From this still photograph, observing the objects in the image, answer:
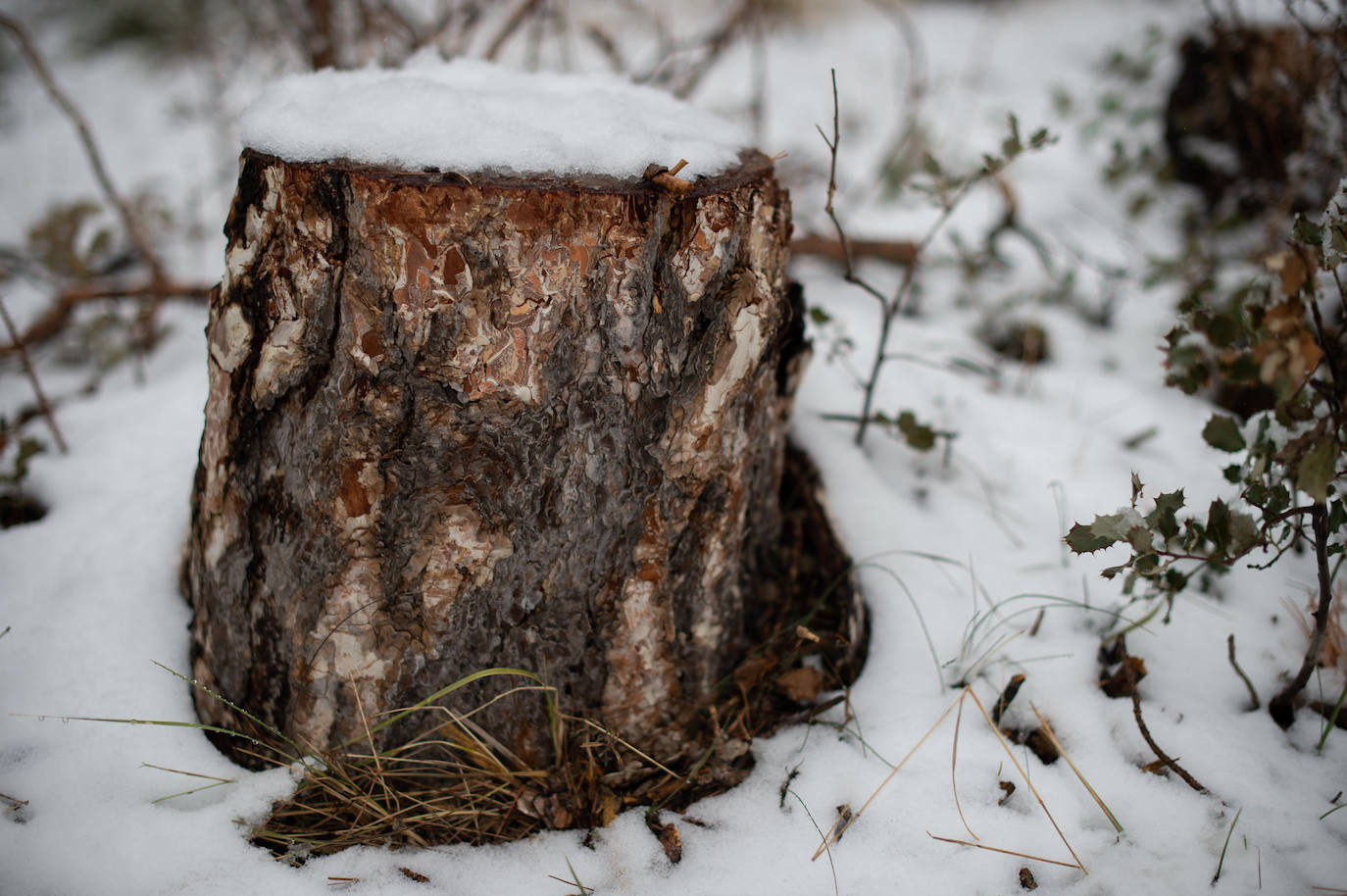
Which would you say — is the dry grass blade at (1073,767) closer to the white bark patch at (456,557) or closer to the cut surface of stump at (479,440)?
the cut surface of stump at (479,440)

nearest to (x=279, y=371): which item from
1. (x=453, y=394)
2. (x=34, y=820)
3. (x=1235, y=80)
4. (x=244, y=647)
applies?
(x=453, y=394)

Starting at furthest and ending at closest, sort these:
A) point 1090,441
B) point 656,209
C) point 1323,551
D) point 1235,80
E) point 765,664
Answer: point 1235,80, point 1090,441, point 765,664, point 1323,551, point 656,209

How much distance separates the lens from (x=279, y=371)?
108cm

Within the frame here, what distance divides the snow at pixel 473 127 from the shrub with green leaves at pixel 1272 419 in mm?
760

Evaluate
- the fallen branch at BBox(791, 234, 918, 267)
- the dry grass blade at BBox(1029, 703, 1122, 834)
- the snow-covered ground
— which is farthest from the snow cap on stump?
the fallen branch at BBox(791, 234, 918, 267)

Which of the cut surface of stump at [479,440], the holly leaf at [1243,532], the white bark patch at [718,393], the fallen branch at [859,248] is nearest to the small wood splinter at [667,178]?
the cut surface of stump at [479,440]

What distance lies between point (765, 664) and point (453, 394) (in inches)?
30.4

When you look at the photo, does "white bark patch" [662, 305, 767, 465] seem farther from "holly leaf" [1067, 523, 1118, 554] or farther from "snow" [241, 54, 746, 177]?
A: "holly leaf" [1067, 523, 1118, 554]

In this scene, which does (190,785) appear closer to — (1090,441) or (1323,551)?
(1323,551)

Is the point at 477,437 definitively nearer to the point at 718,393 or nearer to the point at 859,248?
the point at 718,393

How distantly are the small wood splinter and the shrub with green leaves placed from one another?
73 cm

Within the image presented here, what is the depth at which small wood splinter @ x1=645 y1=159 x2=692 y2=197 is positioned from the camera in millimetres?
1004

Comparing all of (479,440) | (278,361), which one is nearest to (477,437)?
(479,440)

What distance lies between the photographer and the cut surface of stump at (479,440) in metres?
0.99
